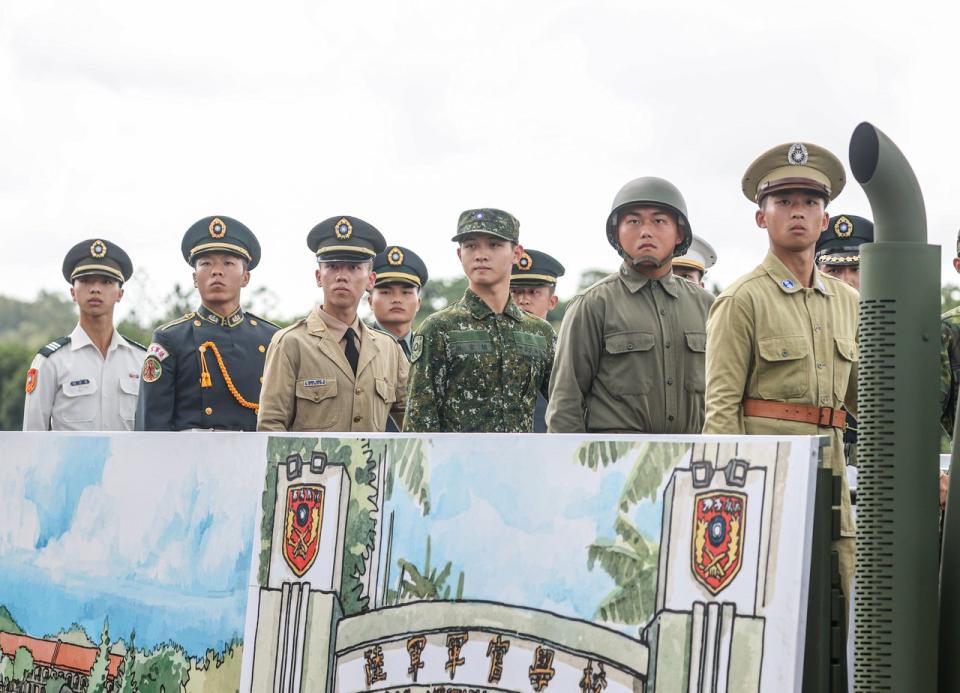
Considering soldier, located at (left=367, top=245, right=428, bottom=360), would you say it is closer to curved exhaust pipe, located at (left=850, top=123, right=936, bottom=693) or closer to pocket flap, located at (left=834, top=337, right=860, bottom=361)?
pocket flap, located at (left=834, top=337, right=860, bottom=361)

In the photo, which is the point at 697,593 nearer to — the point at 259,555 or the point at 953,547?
the point at 953,547

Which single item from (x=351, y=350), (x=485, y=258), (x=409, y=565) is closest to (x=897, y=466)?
(x=409, y=565)

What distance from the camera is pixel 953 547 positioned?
107 inches

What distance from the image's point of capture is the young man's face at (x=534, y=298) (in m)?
7.96

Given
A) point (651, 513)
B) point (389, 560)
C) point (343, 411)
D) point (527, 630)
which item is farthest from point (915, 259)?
point (343, 411)

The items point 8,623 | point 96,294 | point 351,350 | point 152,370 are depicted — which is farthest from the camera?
point 96,294

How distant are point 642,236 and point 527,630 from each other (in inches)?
80.0

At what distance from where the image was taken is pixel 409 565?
3.74 m

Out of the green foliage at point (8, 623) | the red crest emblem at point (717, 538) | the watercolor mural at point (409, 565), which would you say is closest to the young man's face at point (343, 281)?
the watercolor mural at point (409, 565)

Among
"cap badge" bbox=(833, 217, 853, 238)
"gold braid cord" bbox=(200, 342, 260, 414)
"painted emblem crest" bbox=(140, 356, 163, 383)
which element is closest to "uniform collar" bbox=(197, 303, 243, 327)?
"gold braid cord" bbox=(200, 342, 260, 414)

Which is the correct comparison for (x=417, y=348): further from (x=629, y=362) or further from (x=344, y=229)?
(x=344, y=229)

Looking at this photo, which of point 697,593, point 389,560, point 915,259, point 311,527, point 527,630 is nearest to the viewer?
point 915,259

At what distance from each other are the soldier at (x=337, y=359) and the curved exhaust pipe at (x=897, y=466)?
355cm

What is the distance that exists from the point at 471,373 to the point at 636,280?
0.81 metres
